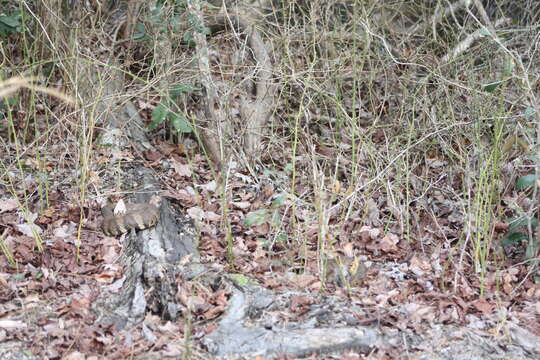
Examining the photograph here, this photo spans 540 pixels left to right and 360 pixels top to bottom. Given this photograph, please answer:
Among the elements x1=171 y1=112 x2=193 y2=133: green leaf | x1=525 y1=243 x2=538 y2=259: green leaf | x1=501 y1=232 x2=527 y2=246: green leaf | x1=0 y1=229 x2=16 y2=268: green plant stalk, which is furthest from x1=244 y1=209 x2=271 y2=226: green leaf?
x1=525 y1=243 x2=538 y2=259: green leaf

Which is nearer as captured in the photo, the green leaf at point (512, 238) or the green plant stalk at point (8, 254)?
the green plant stalk at point (8, 254)

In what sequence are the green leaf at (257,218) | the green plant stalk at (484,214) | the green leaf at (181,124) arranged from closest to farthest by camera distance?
the green plant stalk at (484,214) < the green leaf at (257,218) < the green leaf at (181,124)

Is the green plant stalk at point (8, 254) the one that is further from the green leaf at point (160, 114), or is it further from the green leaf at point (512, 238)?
the green leaf at point (512, 238)

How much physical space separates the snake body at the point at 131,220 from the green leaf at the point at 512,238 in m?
2.45

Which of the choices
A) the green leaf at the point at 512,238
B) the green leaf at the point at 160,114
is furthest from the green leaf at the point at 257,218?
the green leaf at the point at 512,238

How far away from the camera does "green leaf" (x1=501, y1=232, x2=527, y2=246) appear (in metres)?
4.76

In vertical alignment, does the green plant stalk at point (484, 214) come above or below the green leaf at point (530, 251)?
above

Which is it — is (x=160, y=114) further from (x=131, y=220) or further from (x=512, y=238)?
(x=512, y=238)

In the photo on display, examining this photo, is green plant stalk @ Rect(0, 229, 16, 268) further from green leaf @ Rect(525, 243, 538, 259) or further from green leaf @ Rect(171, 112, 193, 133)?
green leaf @ Rect(525, 243, 538, 259)

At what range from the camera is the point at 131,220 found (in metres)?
4.80

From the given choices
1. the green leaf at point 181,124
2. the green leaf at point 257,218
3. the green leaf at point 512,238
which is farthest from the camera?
the green leaf at point 181,124

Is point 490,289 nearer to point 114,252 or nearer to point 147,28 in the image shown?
point 114,252

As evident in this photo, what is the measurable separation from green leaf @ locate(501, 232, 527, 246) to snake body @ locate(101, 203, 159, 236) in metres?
2.45

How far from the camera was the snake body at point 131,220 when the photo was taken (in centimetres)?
481
